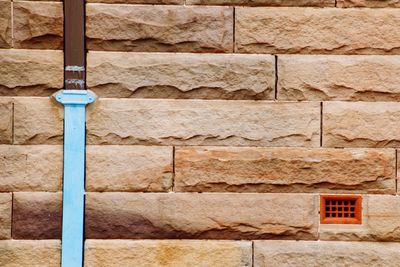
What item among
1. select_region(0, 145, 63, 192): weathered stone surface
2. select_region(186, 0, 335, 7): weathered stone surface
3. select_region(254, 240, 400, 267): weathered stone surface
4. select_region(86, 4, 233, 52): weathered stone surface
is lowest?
select_region(254, 240, 400, 267): weathered stone surface

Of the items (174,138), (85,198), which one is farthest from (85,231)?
(174,138)

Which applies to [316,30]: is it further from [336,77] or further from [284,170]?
[284,170]

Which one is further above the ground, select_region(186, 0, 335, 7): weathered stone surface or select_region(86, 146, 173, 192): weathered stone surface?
select_region(186, 0, 335, 7): weathered stone surface

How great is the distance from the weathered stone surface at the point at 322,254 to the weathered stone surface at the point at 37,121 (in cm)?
145

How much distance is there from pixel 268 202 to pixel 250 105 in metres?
0.63

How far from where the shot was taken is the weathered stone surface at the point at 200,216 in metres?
3.14

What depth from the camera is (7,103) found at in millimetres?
3117

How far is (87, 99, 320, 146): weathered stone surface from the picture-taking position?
316 cm

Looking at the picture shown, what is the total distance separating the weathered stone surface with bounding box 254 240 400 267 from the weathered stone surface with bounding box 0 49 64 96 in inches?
64.8

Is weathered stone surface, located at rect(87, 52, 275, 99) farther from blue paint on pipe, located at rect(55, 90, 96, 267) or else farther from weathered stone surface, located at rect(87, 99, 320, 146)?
blue paint on pipe, located at rect(55, 90, 96, 267)

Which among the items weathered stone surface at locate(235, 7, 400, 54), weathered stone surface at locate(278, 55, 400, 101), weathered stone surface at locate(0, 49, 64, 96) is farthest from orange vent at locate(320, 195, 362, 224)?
weathered stone surface at locate(0, 49, 64, 96)

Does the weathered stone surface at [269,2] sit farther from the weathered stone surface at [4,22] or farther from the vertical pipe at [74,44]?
the weathered stone surface at [4,22]

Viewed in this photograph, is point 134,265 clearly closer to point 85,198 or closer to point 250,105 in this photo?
point 85,198

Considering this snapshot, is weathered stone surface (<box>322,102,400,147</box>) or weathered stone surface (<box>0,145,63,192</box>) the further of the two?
weathered stone surface (<box>322,102,400,147</box>)
